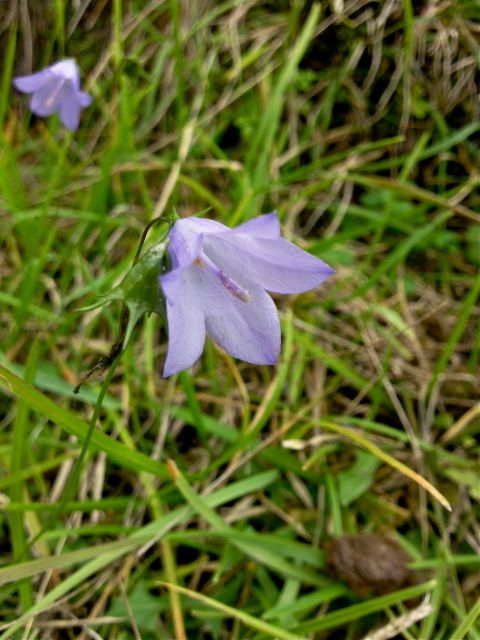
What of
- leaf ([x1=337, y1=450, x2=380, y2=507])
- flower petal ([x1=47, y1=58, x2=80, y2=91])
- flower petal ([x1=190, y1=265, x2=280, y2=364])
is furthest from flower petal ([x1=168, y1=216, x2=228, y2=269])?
flower petal ([x1=47, y1=58, x2=80, y2=91])

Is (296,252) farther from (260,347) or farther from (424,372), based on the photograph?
(424,372)

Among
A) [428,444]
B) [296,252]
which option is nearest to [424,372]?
[428,444]

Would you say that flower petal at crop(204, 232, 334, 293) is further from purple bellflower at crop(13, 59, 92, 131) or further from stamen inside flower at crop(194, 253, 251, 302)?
purple bellflower at crop(13, 59, 92, 131)

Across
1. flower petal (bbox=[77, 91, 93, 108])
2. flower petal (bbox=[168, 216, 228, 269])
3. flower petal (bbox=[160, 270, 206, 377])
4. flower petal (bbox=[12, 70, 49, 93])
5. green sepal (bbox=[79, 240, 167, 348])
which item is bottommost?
flower petal (bbox=[160, 270, 206, 377])

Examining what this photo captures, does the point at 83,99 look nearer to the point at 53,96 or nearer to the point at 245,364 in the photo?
the point at 53,96

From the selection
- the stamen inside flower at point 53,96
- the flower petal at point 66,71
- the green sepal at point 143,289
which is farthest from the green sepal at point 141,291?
the stamen inside flower at point 53,96

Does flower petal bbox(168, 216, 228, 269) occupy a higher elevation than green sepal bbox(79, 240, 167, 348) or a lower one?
higher

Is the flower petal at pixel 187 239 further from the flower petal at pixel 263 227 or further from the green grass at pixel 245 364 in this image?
the green grass at pixel 245 364
